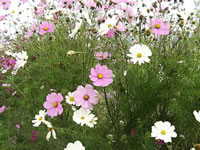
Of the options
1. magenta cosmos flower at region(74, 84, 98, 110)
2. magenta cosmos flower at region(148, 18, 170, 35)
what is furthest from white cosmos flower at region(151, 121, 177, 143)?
magenta cosmos flower at region(148, 18, 170, 35)

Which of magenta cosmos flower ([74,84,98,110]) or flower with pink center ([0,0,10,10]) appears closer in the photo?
magenta cosmos flower ([74,84,98,110])

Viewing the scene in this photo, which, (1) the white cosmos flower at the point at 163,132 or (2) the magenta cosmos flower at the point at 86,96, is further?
(2) the magenta cosmos flower at the point at 86,96

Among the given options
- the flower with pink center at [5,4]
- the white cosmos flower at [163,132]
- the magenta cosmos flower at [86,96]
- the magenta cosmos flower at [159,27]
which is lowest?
the white cosmos flower at [163,132]

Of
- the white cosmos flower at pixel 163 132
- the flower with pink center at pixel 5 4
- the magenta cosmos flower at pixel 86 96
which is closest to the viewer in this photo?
the white cosmos flower at pixel 163 132

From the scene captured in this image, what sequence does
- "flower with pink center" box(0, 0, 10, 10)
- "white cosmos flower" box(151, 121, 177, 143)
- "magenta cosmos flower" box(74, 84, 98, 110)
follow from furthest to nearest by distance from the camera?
"flower with pink center" box(0, 0, 10, 10) → "magenta cosmos flower" box(74, 84, 98, 110) → "white cosmos flower" box(151, 121, 177, 143)

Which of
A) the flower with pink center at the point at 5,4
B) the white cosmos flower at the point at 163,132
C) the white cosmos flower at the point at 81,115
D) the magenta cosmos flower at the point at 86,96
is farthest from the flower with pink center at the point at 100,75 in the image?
the flower with pink center at the point at 5,4

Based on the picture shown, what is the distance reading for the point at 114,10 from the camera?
71.1 inches

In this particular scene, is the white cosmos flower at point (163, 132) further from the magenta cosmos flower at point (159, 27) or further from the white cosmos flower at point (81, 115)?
the magenta cosmos flower at point (159, 27)

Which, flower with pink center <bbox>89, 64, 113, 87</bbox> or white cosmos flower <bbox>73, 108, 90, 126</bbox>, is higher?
flower with pink center <bbox>89, 64, 113, 87</bbox>

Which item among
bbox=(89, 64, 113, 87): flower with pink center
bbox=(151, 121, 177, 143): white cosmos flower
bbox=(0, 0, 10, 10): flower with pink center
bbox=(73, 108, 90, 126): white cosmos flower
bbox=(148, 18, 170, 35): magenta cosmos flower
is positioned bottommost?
bbox=(151, 121, 177, 143): white cosmos flower

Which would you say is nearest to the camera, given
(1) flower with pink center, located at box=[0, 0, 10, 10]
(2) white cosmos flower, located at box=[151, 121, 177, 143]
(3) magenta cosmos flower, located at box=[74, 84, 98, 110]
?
(2) white cosmos flower, located at box=[151, 121, 177, 143]

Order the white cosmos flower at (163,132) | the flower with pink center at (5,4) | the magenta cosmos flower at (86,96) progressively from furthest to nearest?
the flower with pink center at (5,4) → the magenta cosmos flower at (86,96) → the white cosmos flower at (163,132)

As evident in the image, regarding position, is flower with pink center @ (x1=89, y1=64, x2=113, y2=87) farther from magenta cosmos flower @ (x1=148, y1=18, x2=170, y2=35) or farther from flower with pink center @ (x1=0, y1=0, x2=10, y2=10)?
flower with pink center @ (x1=0, y1=0, x2=10, y2=10)

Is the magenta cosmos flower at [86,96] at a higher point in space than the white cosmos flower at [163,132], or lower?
higher
